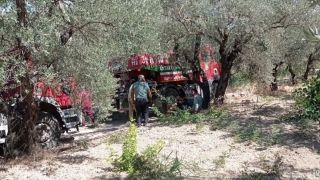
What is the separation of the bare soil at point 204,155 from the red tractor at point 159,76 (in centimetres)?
349

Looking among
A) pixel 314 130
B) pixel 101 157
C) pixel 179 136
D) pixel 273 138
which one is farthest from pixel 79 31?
pixel 314 130

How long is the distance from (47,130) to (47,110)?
20.8 inches

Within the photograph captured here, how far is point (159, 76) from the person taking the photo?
13953 mm

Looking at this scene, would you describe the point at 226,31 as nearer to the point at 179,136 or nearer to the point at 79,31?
the point at 179,136

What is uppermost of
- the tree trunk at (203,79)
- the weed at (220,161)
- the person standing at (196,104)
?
the tree trunk at (203,79)

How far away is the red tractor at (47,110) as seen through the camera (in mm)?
6305

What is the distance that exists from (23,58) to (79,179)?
1.89m

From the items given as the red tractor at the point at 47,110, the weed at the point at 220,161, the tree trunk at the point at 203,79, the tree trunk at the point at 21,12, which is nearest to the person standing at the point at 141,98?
the red tractor at the point at 47,110

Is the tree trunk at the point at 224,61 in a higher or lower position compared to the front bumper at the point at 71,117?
higher

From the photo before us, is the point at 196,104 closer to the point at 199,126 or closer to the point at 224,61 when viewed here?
the point at 224,61

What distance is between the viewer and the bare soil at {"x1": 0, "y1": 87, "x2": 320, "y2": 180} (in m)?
5.93

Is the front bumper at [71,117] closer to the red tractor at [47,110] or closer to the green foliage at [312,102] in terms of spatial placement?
the red tractor at [47,110]

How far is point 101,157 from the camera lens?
6832mm

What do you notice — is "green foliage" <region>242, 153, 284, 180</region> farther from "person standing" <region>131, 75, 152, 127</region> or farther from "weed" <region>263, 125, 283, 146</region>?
"person standing" <region>131, 75, 152, 127</region>
